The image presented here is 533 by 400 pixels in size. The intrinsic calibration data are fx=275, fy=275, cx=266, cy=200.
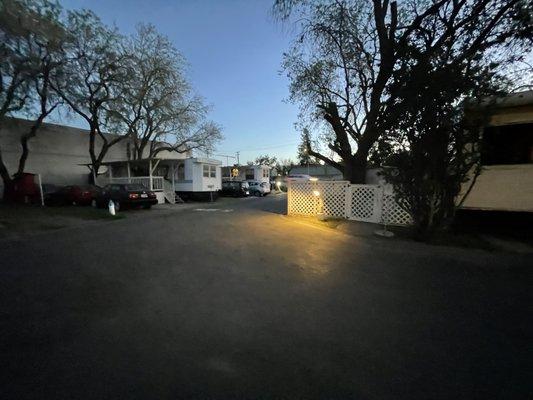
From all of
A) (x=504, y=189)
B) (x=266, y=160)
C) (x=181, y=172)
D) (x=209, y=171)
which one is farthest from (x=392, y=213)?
(x=266, y=160)

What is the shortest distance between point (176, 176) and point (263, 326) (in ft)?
69.3

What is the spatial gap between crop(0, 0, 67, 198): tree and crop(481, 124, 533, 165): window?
20.9 m

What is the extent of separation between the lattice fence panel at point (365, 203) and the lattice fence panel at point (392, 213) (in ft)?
1.01

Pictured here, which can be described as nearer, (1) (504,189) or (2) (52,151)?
(1) (504,189)

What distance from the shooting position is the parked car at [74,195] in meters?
18.0

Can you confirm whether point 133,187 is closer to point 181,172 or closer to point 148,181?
point 148,181

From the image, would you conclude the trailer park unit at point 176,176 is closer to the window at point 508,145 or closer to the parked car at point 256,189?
the parked car at point 256,189

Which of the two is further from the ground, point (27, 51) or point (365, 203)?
point (27, 51)

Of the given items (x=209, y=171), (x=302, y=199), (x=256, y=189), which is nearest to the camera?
(x=302, y=199)

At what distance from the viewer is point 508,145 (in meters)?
9.02

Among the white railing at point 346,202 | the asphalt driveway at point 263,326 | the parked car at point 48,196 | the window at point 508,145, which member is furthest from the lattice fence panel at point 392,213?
the parked car at point 48,196

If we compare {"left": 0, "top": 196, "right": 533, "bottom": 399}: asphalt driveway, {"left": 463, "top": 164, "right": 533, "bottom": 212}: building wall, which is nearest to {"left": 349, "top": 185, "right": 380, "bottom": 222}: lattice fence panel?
{"left": 463, "top": 164, "right": 533, "bottom": 212}: building wall

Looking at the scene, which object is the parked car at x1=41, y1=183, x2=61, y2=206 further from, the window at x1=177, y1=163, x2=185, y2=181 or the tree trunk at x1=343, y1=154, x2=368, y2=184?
the tree trunk at x1=343, y1=154, x2=368, y2=184

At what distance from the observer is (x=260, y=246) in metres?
7.40
